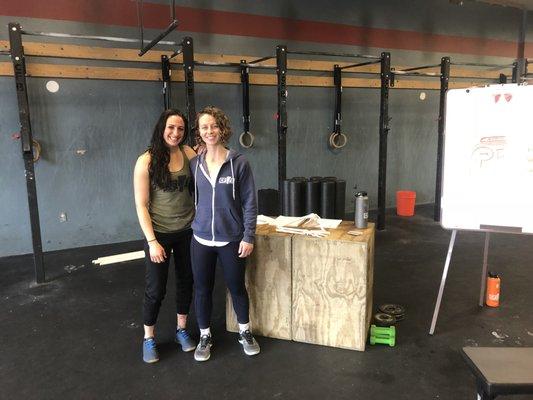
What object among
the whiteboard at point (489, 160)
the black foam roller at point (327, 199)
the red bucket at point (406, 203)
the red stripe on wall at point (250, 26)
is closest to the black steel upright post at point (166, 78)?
the red stripe on wall at point (250, 26)

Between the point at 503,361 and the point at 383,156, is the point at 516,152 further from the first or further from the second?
the point at 383,156

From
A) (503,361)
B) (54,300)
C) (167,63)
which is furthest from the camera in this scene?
(167,63)

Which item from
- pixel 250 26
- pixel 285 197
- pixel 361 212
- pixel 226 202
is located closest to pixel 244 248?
pixel 226 202

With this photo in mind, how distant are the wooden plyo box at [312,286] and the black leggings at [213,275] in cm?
18

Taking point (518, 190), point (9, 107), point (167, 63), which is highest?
point (167, 63)

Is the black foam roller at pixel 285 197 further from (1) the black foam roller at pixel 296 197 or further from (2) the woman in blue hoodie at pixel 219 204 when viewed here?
(2) the woman in blue hoodie at pixel 219 204

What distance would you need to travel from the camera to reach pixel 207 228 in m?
2.21

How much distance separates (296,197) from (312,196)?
16 cm

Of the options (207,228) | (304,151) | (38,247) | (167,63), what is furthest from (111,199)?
(207,228)

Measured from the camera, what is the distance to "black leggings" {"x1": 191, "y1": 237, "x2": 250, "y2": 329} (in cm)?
225

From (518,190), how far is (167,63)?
3.55 m

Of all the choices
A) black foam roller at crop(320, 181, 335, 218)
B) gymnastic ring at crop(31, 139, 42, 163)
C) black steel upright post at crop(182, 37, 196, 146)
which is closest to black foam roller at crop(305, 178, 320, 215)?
black foam roller at crop(320, 181, 335, 218)

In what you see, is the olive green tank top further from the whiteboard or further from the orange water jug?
the orange water jug

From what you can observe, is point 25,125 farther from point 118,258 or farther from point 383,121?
point 383,121
